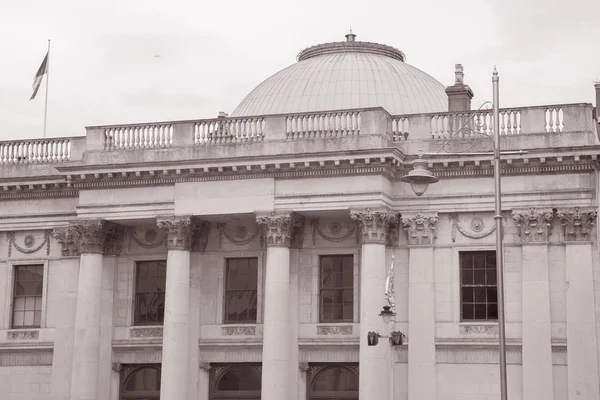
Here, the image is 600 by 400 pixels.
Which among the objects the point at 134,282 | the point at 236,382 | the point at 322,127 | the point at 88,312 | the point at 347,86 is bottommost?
the point at 236,382

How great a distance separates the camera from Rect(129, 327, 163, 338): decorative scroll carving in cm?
4397

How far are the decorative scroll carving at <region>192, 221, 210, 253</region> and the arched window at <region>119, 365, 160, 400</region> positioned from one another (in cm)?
450

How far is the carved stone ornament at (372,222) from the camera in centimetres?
4034

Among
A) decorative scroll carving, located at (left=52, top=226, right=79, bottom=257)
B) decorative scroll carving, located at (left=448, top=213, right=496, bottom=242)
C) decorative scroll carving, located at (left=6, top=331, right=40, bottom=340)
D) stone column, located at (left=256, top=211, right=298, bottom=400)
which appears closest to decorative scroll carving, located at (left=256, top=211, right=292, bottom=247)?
stone column, located at (left=256, top=211, right=298, bottom=400)

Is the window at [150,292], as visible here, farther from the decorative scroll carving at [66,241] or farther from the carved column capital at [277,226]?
the carved column capital at [277,226]

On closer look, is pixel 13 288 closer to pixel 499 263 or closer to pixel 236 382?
pixel 236 382

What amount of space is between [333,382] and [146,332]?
7.11m

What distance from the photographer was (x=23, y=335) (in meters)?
45.8

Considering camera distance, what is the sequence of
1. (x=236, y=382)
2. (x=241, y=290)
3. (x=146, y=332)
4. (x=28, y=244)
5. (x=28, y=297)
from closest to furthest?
(x=236, y=382) → (x=241, y=290) → (x=146, y=332) → (x=28, y=297) → (x=28, y=244)

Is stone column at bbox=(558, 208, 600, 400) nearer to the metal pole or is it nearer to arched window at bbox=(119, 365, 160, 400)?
the metal pole

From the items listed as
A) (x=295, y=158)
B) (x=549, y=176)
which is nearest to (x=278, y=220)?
(x=295, y=158)

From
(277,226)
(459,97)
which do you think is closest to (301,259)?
(277,226)

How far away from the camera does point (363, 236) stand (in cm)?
4059

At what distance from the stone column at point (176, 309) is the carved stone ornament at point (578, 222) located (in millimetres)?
12687
